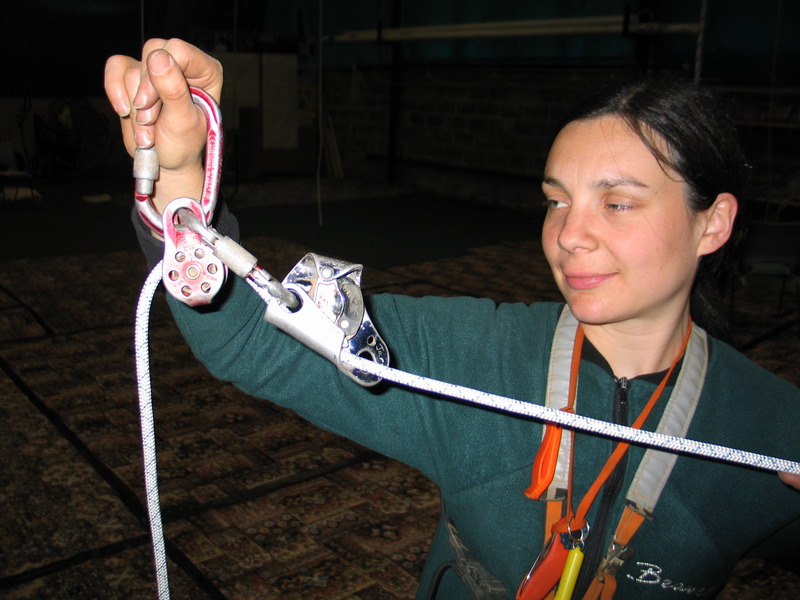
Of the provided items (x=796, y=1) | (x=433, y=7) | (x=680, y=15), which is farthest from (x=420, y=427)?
(x=433, y=7)

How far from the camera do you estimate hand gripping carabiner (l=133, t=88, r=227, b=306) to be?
596 mm

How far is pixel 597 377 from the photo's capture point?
3.00 ft

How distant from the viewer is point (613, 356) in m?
0.94

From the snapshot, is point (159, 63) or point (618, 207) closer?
point (159, 63)

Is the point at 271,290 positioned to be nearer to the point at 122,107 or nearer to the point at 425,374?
the point at 122,107

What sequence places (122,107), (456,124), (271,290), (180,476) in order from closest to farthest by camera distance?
(271,290) → (122,107) → (180,476) → (456,124)

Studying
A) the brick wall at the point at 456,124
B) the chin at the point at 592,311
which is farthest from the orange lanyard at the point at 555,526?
the brick wall at the point at 456,124

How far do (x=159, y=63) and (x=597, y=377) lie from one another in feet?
2.11

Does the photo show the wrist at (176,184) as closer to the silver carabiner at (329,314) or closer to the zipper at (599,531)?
the silver carabiner at (329,314)

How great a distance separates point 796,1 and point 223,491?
5.72 m

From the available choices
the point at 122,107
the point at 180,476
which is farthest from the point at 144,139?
the point at 180,476

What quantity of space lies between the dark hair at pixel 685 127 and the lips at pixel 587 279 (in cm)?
16

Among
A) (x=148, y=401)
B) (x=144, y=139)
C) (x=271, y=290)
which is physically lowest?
(x=148, y=401)

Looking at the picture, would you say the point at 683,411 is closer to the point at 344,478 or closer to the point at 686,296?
the point at 686,296
